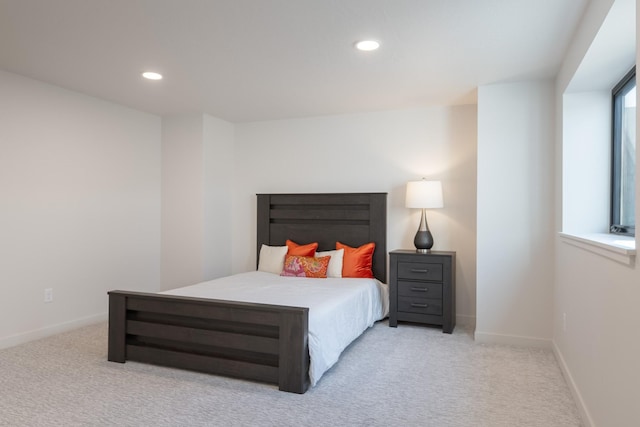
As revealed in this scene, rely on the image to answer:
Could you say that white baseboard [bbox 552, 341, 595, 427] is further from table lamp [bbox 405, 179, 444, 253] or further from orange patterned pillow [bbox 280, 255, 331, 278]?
orange patterned pillow [bbox 280, 255, 331, 278]

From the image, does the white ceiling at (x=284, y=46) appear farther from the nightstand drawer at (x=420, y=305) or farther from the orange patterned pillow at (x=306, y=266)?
the nightstand drawer at (x=420, y=305)

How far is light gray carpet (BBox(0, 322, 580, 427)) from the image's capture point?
7.39 ft

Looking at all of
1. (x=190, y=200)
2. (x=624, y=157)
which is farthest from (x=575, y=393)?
(x=190, y=200)

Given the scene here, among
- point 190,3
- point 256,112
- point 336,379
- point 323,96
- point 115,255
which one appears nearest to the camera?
point 190,3

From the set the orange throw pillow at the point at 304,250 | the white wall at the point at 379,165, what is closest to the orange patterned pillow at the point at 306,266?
the orange throw pillow at the point at 304,250

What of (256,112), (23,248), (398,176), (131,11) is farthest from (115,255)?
(398,176)

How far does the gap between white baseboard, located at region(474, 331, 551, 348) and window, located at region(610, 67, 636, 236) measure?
1.18m

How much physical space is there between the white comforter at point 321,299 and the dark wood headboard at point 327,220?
1.76ft

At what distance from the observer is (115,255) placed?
14.4 feet

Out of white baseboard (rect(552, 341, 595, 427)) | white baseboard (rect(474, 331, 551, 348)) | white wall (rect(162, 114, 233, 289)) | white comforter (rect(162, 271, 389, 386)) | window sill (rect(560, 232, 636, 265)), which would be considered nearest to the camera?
window sill (rect(560, 232, 636, 265))

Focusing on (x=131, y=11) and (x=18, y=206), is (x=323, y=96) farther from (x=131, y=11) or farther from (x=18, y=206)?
(x=18, y=206)

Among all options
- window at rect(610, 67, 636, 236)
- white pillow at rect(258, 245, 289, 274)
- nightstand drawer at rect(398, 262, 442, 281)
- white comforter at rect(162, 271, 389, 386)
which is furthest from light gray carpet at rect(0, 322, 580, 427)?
white pillow at rect(258, 245, 289, 274)

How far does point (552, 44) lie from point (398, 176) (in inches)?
79.3

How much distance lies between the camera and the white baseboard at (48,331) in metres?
3.44
